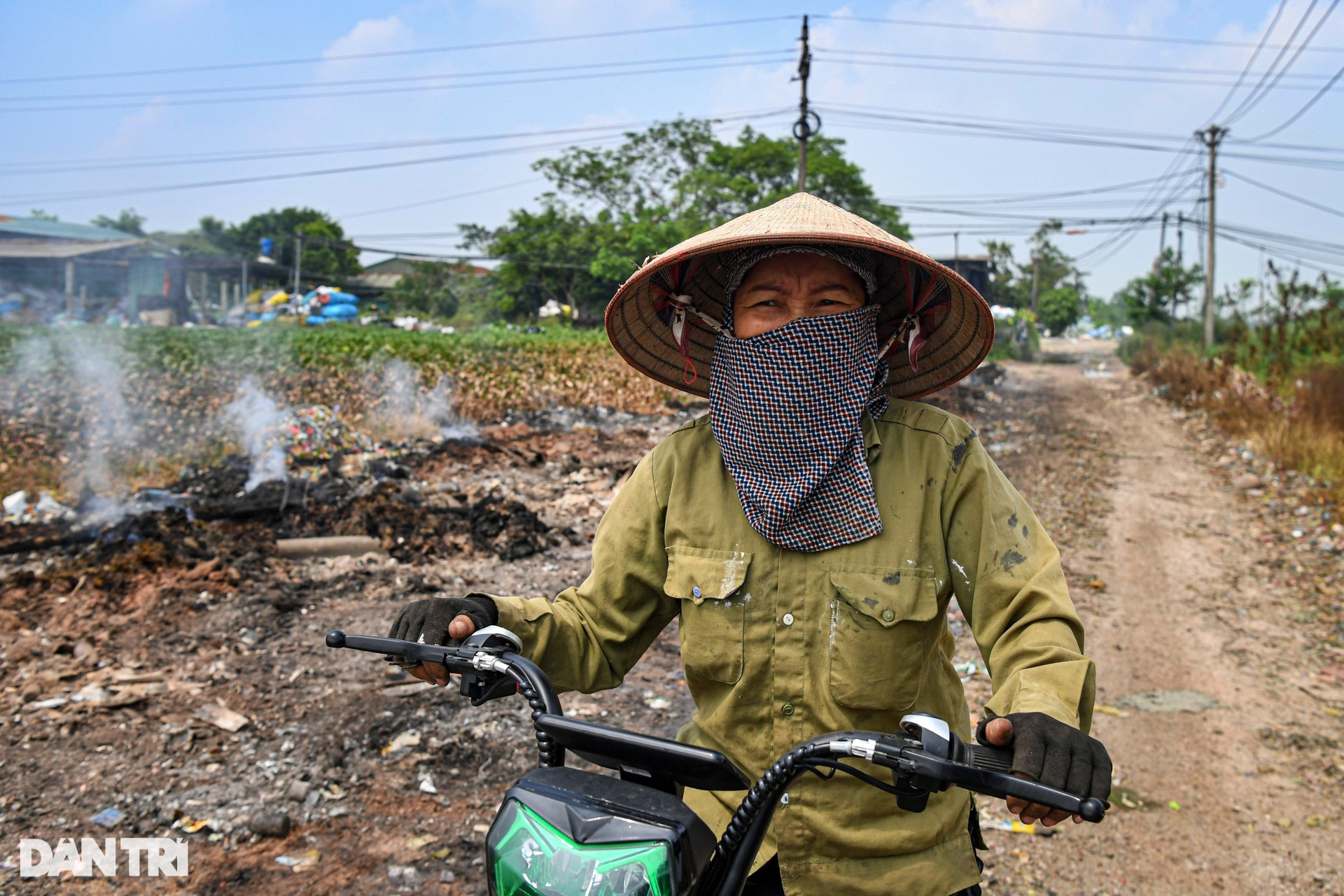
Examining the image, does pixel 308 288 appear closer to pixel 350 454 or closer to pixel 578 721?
pixel 350 454

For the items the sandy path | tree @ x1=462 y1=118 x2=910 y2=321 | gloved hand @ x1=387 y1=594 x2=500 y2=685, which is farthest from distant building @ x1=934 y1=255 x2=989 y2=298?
gloved hand @ x1=387 y1=594 x2=500 y2=685

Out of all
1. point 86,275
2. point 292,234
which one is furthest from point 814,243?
point 292,234

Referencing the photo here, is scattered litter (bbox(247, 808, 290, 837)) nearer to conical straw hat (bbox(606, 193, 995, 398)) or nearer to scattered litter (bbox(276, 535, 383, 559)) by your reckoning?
conical straw hat (bbox(606, 193, 995, 398))

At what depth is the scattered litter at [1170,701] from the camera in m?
4.83

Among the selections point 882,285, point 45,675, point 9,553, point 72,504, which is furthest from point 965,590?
point 72,504

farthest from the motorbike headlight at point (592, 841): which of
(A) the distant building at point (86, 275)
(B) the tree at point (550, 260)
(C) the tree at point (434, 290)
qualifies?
(C) the tree at point (434, 290)

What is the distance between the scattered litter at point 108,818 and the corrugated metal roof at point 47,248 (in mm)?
19227

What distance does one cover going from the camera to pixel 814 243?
1.80 m

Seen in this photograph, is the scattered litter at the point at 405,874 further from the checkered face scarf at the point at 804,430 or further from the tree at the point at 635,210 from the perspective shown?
the tree at the point at 635,210

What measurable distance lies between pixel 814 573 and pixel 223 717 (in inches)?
148

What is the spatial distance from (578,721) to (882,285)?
4.34 feet

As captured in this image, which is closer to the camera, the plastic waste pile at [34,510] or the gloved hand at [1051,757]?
the gloved hand at [1051,757]

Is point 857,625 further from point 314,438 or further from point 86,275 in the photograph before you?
point 86,275

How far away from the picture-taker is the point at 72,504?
8328mm
